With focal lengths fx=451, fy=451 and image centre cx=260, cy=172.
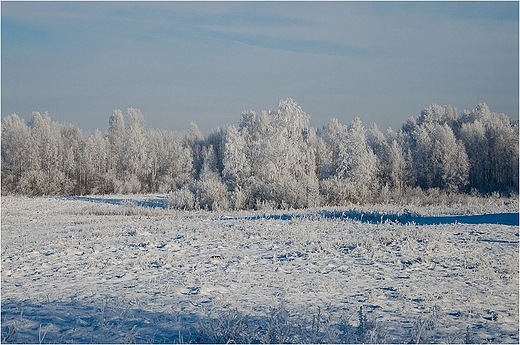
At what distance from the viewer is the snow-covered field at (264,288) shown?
6.29 metres

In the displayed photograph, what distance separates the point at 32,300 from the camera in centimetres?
803

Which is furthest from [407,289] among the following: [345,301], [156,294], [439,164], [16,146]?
[16,146]

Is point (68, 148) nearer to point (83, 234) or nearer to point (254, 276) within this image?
point (83, 234)

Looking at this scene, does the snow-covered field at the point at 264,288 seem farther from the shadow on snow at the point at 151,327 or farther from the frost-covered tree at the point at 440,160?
the frost-covered tree at the point at 440,160

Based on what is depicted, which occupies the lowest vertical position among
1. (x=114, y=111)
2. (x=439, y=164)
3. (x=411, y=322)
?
(x=411, y=322)

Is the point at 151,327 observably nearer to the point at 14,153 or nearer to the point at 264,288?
the point at 264,288

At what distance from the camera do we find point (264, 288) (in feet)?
29.5

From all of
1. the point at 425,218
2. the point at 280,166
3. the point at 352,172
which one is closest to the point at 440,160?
the point at 352,172

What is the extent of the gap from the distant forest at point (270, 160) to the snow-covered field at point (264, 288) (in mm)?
19668


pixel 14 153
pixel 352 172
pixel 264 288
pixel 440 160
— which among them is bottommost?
pixel 264 288

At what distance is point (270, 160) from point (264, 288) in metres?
27.7

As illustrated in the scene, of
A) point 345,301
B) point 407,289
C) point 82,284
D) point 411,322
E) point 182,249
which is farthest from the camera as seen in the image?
point 182,249

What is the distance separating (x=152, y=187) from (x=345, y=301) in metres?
62.2

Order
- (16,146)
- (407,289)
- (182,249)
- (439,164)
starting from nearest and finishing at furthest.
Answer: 1. (407,289)
2. (182,249)
3. (439,164)
4. (16,146)
